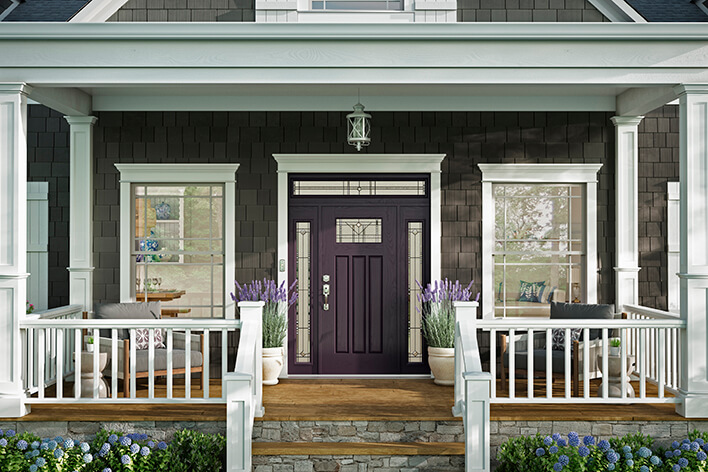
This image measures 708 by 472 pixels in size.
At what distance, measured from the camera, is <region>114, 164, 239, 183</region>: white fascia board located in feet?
22.9

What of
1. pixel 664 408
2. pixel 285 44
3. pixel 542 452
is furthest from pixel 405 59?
pixel 664 408

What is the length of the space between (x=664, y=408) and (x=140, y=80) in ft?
16.3

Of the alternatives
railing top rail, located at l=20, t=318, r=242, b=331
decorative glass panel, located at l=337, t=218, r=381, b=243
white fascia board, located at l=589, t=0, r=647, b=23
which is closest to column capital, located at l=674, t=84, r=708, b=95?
white fascia board, located at l=589, t=0, r=647, b=23

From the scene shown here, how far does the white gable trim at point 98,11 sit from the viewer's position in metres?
6.42

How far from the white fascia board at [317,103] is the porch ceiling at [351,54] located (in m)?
1.53

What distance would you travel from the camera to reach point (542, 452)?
471 centimetres

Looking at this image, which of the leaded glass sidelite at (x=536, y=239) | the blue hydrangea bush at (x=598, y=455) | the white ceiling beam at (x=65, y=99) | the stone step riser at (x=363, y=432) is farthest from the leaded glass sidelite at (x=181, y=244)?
the blue hydrangea bush at (x=598, y=455)

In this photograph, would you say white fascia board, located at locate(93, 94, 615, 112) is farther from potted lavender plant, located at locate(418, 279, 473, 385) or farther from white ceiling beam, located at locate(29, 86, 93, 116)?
potted lavender plant, located at locate(418, 279, 473, 385)

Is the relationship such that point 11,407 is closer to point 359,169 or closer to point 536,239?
point 359,169

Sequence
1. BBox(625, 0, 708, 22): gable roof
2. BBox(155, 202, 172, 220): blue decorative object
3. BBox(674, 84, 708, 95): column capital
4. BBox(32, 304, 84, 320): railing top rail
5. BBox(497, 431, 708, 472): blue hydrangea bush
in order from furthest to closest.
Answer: BBox(155, 202, 172, 220): blue decorative object, BBox(625, 0, 708, 22): gable roof, BBox(32, 304, 84, 320): railing top rail, BBox(674, 84, 708, 95): column capital, BBox(497, 431, 708, 472): blue hydrangea bush

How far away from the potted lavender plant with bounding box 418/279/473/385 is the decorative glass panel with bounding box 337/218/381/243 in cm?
84

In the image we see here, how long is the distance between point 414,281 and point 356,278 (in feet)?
2.01

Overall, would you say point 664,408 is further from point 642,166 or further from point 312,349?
point 312,349

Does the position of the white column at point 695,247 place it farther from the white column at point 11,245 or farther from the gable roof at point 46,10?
the gable roof at point 46,10
